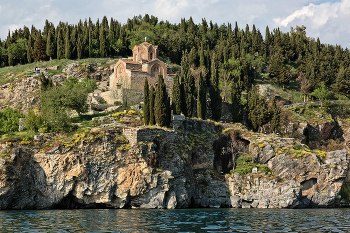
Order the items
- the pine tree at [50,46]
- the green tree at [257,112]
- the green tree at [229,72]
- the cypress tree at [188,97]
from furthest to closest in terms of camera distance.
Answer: the pine tree at [50,46]
the green tree at [229,72]
the green tree at [257,112]
the cypress tree at [188,97]

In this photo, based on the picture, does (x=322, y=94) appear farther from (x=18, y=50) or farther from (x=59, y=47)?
(x=18, y=50)

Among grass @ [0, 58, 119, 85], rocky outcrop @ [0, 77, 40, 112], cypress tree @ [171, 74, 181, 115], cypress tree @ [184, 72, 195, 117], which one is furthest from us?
grass @ [0, 58, 119, 85]

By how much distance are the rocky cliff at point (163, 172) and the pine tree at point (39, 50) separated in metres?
40.1

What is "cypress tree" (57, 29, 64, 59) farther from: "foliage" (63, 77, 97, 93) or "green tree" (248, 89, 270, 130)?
"green tree" (248, 89, 270, 130)

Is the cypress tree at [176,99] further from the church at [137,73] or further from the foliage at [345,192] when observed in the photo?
the foliage at [345,192]

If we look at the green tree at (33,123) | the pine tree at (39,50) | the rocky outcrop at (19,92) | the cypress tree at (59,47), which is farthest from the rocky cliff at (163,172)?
the pine tree at (39,50)

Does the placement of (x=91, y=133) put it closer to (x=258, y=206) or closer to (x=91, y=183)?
(x=91, y=183)

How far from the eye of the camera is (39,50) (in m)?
70.8

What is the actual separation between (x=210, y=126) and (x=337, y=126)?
2666cm

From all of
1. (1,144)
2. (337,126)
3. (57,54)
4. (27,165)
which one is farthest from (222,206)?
(57,54)

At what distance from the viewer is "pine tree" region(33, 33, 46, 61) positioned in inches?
2785

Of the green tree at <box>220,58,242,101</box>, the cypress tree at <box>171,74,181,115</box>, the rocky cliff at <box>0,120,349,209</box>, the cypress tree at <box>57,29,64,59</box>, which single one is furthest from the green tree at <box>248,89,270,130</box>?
the cypress tree at <box>57,29,64,59</box>

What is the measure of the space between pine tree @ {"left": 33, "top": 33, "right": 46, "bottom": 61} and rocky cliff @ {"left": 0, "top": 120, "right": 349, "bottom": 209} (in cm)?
4012

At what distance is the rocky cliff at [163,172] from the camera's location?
33781mm
